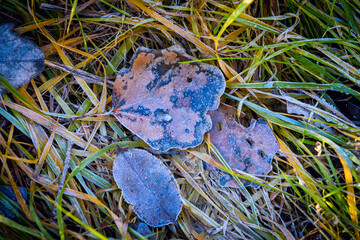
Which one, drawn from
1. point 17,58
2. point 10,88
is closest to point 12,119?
point 10,88

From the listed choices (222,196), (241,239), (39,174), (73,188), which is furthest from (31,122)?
(241,239)

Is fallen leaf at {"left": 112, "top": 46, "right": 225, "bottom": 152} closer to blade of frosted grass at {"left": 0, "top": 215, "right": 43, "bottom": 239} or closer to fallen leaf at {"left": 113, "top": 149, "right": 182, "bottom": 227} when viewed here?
fallen leaf at {"left": 113, "top": 149, "right": 182, "bottom": 227}

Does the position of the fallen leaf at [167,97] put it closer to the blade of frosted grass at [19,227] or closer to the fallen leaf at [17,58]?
the fallen leaf at [17,58]

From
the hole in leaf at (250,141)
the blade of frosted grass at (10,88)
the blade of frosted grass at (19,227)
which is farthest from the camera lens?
the hole in leaf at (250,141)

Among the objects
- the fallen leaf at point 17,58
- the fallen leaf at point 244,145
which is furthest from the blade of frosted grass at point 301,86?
the fallen leaf at point 17,58

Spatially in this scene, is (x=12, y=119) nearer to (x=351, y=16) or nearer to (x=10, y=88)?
(x=10, y=88)

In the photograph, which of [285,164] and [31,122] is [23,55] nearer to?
[31,122]
